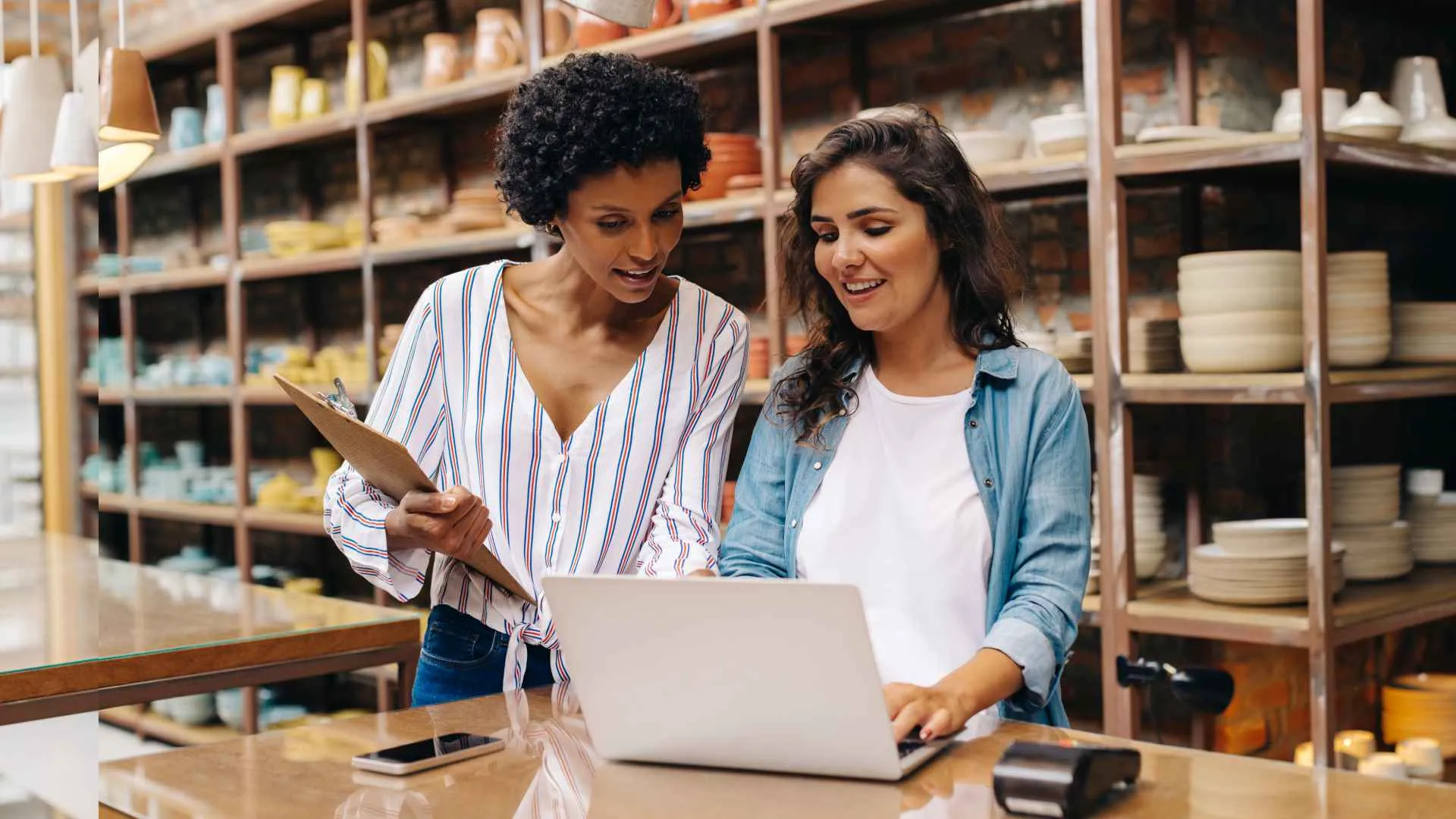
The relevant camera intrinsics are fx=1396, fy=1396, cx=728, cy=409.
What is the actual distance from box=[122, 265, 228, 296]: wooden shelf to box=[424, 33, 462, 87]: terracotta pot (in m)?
1.29

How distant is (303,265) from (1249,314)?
123 inches

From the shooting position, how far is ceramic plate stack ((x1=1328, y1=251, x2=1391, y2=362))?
2.78m

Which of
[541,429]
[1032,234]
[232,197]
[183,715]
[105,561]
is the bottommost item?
[183,715]

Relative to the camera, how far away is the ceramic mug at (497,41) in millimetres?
3984

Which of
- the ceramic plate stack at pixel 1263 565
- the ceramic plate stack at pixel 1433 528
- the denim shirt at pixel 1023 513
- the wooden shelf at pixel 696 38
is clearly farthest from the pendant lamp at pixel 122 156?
the ceramic plate stack at pixel 1433 528

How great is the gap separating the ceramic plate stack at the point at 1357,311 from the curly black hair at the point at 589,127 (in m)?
1.53

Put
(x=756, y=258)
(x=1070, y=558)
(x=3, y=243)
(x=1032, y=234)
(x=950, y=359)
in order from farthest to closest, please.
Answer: (x=3, y=243) < (x=756, y=258) < (x=1032, y=234) < (x=950, y=359) < (x=1070, y=558)

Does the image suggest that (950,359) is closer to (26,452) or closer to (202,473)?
(26,452)

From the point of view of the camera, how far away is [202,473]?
17.2 ft

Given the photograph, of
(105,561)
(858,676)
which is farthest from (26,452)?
(858,676)

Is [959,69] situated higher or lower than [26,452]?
higher

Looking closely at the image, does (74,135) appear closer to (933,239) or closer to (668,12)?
(668,12)

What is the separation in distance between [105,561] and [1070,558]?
7.24 feet

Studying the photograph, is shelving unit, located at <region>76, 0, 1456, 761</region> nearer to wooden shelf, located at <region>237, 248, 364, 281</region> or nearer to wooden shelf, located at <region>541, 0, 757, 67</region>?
wooden shelf, located at <region>541, 0, 757, 67</region>
